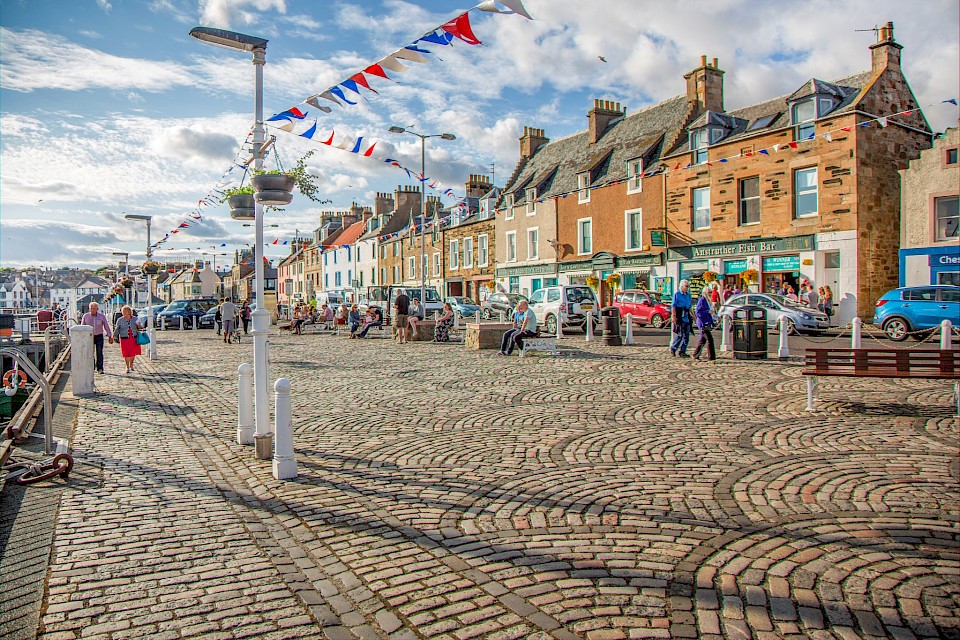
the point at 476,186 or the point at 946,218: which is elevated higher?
the point at 476,186

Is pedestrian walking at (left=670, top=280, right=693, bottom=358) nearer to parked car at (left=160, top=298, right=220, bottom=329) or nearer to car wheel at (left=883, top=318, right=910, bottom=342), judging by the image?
car wheel at (left=883, top=318, right=910, bottom=342)

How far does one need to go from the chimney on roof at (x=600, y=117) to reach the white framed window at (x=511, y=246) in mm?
7801

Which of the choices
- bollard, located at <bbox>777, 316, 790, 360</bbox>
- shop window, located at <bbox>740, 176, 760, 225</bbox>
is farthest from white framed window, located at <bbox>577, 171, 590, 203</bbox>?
bollard, located at <bbox>777, 316, 790, 360</bbox>

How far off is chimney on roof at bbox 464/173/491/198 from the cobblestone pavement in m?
42.3

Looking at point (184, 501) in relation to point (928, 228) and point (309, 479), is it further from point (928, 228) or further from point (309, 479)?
point (928, 228)

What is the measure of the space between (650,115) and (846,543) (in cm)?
3399

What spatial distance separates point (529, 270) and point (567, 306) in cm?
1725

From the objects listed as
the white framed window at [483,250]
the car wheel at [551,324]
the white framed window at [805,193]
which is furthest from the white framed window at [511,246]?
the white framed window at [805,193]

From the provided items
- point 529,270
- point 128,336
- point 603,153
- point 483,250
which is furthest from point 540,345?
point 483,250

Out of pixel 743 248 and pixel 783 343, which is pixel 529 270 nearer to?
pixel 743 248

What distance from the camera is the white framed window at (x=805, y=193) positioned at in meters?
26.0

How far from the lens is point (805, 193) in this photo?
26.3 metres

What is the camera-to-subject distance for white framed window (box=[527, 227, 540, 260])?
4069 centimetres

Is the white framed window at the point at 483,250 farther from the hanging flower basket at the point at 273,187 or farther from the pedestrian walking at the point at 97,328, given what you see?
the hanging flower basket at the point at 273,187
